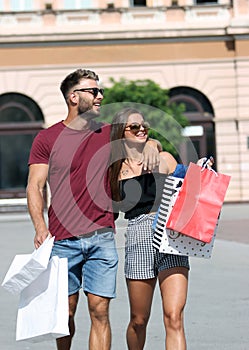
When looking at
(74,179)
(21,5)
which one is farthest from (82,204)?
(21,5)

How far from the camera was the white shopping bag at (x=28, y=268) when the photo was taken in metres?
6.11

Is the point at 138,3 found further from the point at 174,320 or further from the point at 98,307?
the point at 174,320

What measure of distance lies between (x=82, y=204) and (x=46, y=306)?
719 millimetres

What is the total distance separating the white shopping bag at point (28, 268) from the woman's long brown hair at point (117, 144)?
24.7 inches

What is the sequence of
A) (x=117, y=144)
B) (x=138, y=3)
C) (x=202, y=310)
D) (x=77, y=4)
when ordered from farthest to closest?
(x=138, y=3), (x=77, y=4), (x=202, y=310), (x=117, y=144)

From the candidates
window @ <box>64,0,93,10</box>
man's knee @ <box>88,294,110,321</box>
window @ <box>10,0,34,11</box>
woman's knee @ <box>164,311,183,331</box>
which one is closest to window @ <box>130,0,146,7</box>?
window @ <box>64,0,93,10</box>

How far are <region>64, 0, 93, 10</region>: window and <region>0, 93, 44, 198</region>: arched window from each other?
3.75m

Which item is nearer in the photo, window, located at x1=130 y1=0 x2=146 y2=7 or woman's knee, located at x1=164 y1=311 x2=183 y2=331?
woman's knee, located at x1=164 y1=311 x2=183 y2=331

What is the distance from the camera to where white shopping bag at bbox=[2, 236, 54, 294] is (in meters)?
6.11

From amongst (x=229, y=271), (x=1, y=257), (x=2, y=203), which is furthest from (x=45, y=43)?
(x=229, y=271)

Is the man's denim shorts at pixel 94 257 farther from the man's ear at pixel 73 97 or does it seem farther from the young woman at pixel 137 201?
the man's ear at pixel 73 97

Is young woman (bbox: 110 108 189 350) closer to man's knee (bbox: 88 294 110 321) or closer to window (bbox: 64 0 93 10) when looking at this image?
man's knee (bbox: 88 294 110 321)

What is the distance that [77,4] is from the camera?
118 ft

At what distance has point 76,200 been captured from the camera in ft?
21.0
